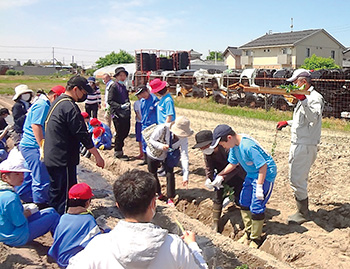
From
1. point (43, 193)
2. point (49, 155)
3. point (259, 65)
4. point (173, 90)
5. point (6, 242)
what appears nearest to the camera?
point (6, 242)

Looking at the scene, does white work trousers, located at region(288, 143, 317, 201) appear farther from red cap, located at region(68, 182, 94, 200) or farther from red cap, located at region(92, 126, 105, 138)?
red cap, located at region(92, 126, 105, 138)

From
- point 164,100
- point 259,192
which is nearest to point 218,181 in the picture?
point 259,192

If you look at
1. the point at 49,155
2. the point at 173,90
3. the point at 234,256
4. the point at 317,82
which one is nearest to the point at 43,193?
the point at 49,155

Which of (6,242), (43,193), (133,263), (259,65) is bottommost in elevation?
(6,242)

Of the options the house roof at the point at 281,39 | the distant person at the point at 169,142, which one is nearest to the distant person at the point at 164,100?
the distant person at the point at 169,142

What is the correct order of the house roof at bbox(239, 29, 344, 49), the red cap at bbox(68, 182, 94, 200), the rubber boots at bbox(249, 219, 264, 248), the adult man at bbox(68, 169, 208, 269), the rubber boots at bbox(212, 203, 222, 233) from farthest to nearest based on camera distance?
the house roof at bbox(239, 29, 344, 49) → the rubber boots at bbox(212, 203, 222, 233) → the rubber boots at bbox(249, 219, 264, 248) → the red cap at bbox(68, 182, 94, 200) → the adult man at bbox(68, 169, 208, 269)

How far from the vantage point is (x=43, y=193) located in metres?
4.50

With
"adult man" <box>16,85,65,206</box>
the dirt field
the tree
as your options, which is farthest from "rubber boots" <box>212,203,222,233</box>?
the tree

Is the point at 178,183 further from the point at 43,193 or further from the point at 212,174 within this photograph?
the point at 43,193

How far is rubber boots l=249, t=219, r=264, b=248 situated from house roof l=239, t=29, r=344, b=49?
118 feet

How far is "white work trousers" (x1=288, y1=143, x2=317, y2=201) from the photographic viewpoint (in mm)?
4453

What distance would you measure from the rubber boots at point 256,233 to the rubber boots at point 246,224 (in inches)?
5.4

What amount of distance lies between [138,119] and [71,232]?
4638mm

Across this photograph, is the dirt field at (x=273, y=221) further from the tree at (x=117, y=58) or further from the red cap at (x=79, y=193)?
the tree at (x=117, y=58)
